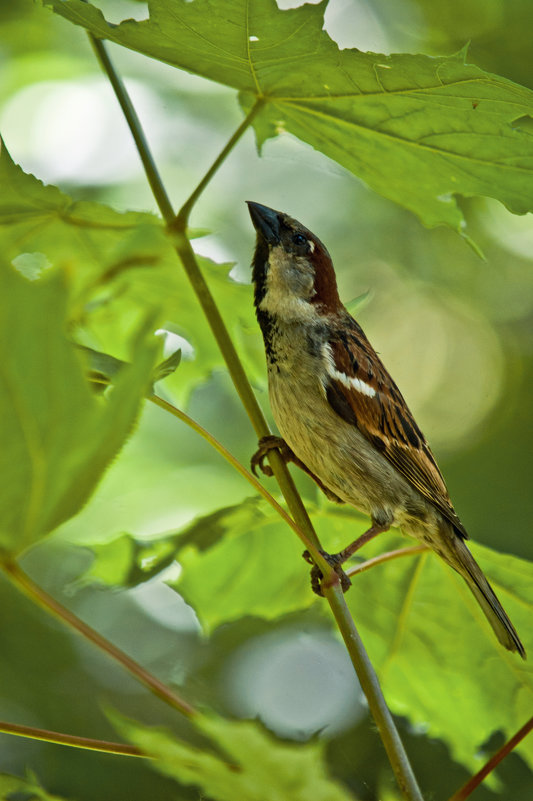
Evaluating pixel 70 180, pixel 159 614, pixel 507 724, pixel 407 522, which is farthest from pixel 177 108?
pixel 507 724

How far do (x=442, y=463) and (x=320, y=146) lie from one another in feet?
8.07

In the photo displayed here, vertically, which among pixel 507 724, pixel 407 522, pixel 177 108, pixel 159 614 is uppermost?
pixel 177 108

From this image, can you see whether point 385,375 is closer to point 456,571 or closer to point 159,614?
point 456,571

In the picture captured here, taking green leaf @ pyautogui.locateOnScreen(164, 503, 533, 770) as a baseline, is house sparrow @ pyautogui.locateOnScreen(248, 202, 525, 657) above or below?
above

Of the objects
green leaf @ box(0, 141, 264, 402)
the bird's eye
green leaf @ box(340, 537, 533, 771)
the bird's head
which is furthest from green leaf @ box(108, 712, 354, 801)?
the bird's eye

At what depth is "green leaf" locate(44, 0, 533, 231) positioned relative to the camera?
42.1 inches

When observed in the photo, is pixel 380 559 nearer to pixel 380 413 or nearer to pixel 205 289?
pixel 205 289

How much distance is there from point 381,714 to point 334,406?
98 cm

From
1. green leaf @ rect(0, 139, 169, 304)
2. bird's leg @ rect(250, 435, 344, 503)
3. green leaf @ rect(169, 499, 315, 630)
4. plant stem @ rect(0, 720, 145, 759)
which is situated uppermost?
green leaf @ rect(0, 139, 169, 304)

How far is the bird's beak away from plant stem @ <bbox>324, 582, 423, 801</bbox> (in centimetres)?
116

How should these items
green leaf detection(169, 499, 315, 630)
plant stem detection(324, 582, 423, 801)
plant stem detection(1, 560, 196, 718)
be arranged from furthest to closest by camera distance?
green leaf detection(169, 499, 315, 630) → plant stem detection(324, 582, 423, 801) → plant stem detection(1, 560, 196, 718)

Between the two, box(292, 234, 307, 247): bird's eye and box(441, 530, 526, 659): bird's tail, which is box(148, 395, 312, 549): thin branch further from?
box(292, 234, 307, 247): bird's eye

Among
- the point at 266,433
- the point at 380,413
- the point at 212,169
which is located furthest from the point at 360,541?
the point at 212,169

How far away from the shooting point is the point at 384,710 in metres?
0.99
